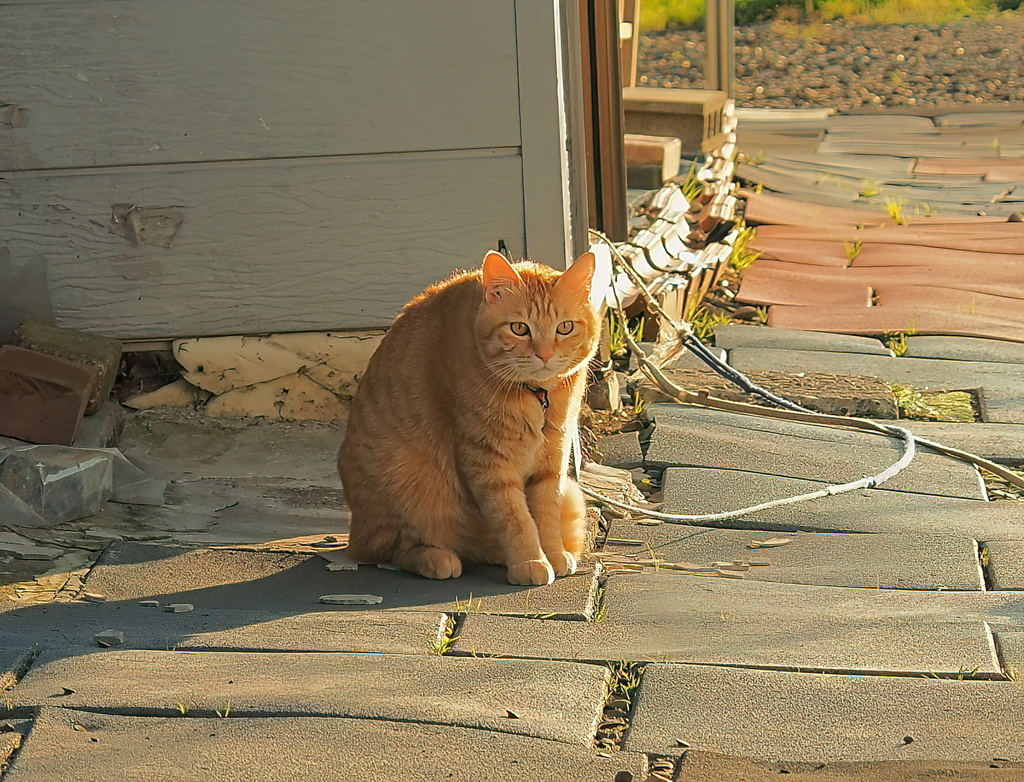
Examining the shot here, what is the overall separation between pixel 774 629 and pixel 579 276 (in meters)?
0.94

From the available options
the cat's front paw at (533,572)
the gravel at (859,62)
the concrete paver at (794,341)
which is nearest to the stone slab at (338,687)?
the cat's front paw at (533,572)

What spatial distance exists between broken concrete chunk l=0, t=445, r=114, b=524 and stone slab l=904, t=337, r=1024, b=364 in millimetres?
3387

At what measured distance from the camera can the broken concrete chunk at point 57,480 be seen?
3.09m

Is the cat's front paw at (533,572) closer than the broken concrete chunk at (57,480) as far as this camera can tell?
Yes

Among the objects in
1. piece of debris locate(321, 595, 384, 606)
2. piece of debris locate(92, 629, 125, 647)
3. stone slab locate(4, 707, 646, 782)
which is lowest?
piece of debris locate(321, 595, 384, 606)

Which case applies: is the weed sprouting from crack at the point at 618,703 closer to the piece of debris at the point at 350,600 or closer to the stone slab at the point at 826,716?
the stone slab at the point at 826,716

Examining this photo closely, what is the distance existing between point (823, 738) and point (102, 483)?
7.05 ft

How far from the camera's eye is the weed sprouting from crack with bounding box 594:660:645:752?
75.4 inches

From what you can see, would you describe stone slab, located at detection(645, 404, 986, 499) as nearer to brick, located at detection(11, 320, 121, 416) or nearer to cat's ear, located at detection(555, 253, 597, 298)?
cat's ear, located at detection(555, 253, 597, 298)

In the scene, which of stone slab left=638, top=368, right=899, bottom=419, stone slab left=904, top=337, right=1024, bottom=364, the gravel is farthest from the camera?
the gravel

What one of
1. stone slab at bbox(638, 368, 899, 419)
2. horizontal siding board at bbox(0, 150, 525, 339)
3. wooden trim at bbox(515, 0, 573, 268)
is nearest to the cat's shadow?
horizontal siding board at bbox(0, 150, 525, 339)

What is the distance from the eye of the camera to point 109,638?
227 cm

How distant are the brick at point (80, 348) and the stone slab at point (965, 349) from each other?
325 centimetres

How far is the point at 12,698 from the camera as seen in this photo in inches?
77.4
